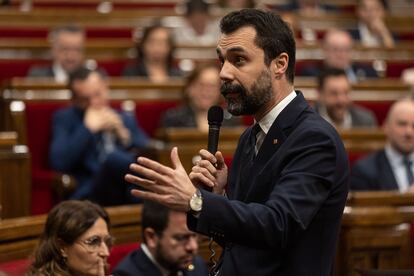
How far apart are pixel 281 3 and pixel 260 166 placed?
3486 millimetres

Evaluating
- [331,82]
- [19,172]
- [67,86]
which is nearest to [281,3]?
[331,82]

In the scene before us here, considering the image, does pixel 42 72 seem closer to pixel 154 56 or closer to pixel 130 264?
pixel 154 56

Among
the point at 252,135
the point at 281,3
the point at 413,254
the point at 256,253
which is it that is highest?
the point at 281,3

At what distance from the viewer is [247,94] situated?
112 centimetres

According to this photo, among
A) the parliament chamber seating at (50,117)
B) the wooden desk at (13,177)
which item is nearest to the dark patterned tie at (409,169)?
the parliament chamber seating at (50,117)

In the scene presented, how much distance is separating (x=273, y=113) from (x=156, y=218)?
73 centimetres

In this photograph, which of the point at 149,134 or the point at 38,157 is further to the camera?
the point at 149,134

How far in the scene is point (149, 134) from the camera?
2961mm

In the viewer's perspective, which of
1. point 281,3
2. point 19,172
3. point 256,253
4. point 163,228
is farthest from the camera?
point 281,3

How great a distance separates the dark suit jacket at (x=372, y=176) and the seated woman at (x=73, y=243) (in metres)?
1.02

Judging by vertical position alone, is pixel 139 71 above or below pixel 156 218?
above

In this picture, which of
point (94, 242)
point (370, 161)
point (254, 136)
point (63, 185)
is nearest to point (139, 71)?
point (63, 185)

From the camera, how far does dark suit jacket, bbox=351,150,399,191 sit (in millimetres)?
2477

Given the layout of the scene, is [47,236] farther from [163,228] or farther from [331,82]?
[331,82]
